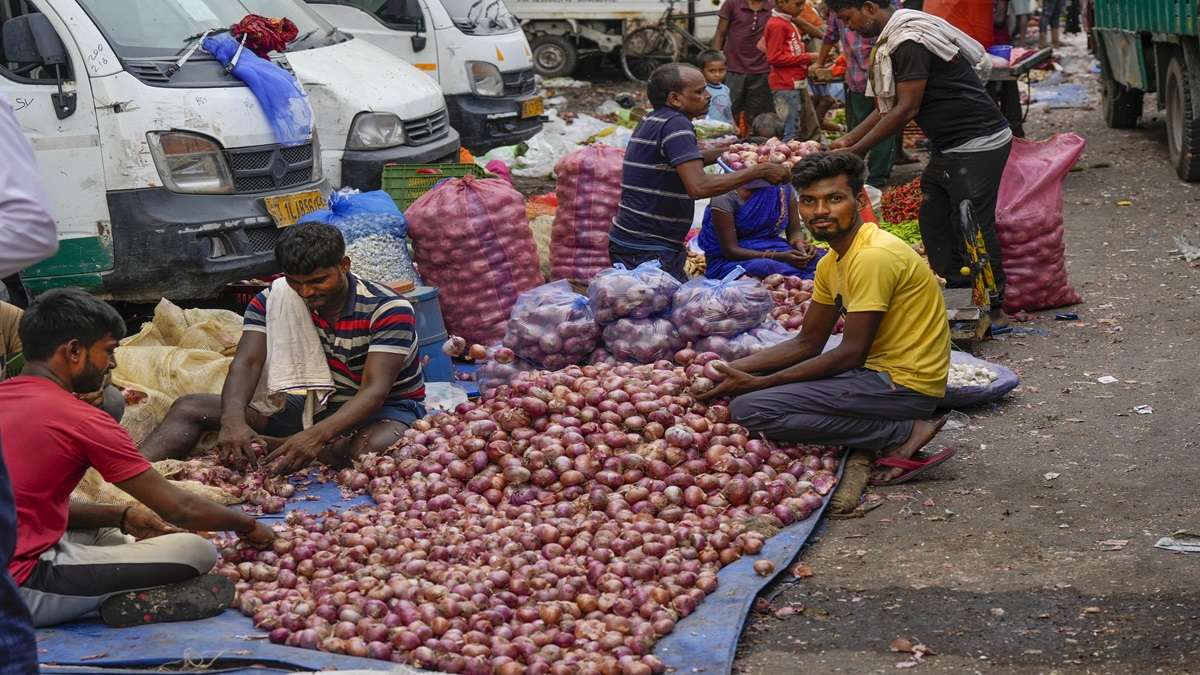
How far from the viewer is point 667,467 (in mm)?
5309

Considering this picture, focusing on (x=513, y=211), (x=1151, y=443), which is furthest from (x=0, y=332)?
(x=1151, y=443)

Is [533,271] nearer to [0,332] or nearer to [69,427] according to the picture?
[0,332]

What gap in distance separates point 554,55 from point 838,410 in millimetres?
15293

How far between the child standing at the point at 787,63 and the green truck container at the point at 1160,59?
294 centimetres

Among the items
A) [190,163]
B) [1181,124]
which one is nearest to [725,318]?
[190,163]

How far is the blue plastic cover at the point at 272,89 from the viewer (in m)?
7.67

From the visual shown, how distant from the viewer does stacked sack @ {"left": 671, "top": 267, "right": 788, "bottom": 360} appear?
20.3 ft

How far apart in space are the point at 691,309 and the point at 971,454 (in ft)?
4.43

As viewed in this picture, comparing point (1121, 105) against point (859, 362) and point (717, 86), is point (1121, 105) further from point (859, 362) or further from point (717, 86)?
point (859, 362)

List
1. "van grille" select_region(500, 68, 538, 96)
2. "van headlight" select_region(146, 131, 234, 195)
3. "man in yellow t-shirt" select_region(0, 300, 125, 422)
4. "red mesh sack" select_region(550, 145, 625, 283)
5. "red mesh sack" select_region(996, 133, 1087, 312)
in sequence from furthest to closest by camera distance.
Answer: "van grille" select_region(500, 68, 538, 96)
"red mesh sack" select_region(550, 145, 625, 283)
"red mesh sack" select_region(996, 133, 1087, 312)
"van headlight" select_region(146, 131, 234, 195)
"man in yellow t-shirt" select_region(0, 300, 125, 422)

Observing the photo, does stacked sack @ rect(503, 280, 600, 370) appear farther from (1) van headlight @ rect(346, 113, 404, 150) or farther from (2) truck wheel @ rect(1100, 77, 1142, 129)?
(2) truck wheel @ rect(1100, 77, 1142, 129)

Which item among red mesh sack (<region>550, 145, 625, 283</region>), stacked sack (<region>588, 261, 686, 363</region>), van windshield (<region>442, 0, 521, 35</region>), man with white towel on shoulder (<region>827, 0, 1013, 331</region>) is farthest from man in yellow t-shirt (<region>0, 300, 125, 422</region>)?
van windshield (<region>442, 0, 521, 35</region>)

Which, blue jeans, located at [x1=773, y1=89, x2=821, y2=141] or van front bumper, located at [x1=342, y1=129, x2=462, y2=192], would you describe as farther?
blue jeans, located at [x1=773, y1=89, x2=821, y2=141]

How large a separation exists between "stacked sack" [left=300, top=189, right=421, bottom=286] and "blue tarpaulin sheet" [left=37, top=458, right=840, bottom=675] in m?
3.04
